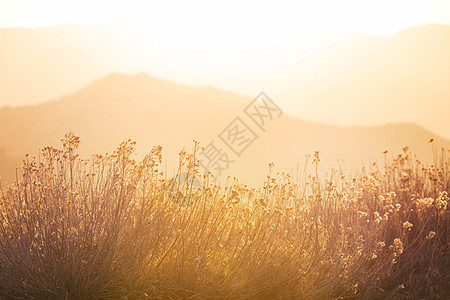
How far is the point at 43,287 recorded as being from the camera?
3582 mm

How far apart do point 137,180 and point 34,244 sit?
91cm

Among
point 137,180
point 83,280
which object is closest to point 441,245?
point 137,180

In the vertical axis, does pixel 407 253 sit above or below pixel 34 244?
below

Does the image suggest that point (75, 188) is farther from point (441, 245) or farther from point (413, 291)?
point (441, 245)

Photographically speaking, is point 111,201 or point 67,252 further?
point 111,201

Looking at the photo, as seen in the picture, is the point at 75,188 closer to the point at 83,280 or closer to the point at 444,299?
the point at 83,280

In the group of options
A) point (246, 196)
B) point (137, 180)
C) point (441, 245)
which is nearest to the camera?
point (137, 180)

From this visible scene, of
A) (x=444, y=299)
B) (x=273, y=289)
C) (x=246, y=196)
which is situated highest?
(x=246, y=196)

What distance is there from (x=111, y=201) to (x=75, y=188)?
32cm

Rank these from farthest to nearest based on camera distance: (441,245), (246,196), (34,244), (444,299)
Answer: (441,245) → (444,299) → (246,196) → (34,244)

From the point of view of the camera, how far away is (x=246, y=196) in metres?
4.16

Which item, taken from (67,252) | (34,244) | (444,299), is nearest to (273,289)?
(67,252)

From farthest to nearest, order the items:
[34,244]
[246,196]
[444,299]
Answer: [444,299]
[246,196]
[34,244]

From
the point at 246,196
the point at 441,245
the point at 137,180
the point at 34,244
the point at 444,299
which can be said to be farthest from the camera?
the point at 441,245
